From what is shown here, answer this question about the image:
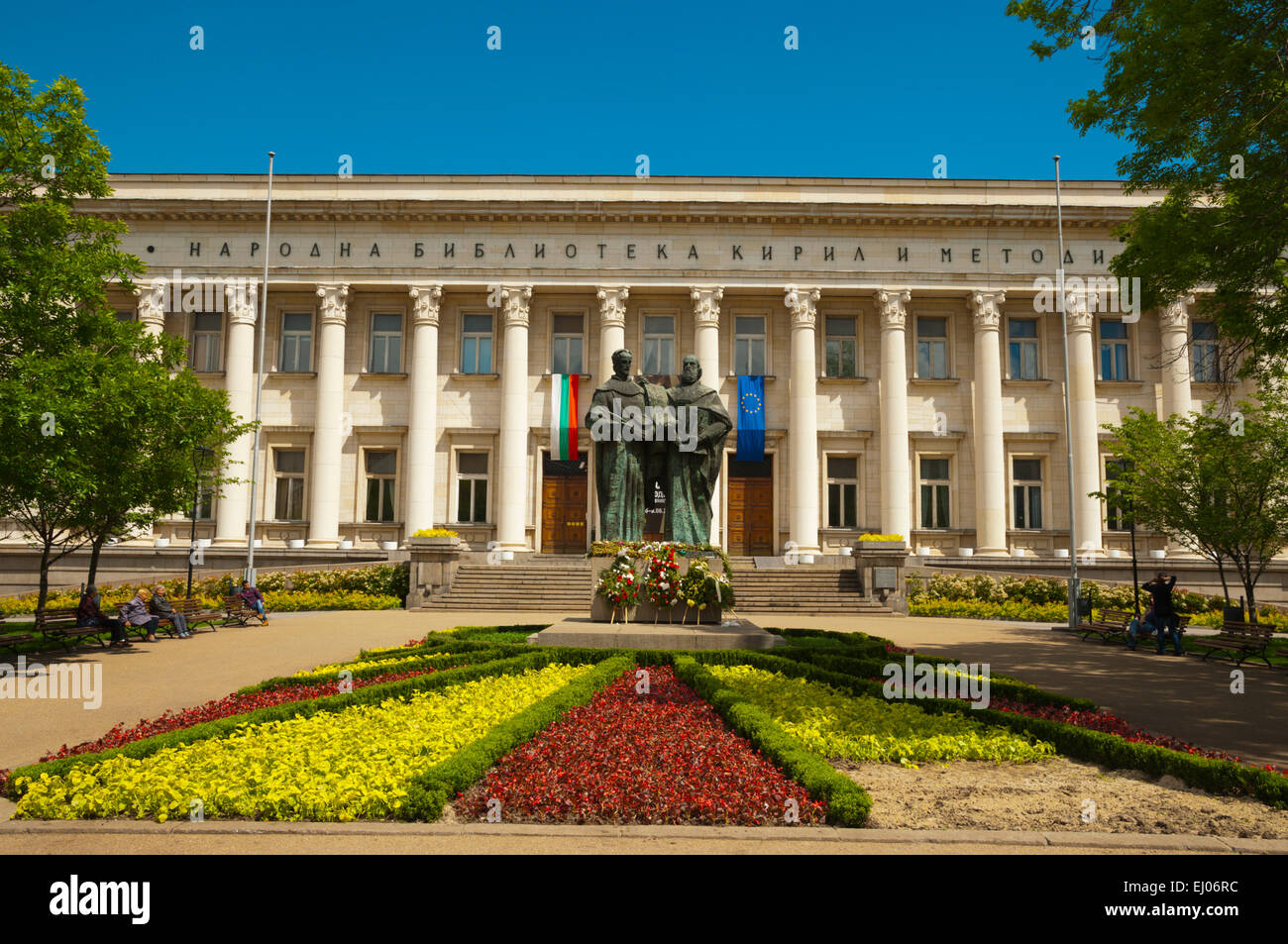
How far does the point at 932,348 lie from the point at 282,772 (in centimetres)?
3586

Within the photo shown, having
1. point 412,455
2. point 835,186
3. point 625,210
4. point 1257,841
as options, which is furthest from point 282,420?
point 1257,841

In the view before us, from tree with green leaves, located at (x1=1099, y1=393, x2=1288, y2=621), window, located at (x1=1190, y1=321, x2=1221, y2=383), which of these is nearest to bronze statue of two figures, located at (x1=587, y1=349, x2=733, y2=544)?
tree with green leaves, located at (x1=1099, y1=393, x2=1288, y2=621)

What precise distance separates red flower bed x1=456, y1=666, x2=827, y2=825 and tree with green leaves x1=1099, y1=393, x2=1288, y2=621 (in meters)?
19.3

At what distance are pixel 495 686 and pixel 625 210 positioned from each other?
28899mm

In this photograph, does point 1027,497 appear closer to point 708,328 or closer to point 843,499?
point 843,499

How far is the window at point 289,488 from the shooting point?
36531 mm

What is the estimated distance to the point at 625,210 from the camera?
35625mm

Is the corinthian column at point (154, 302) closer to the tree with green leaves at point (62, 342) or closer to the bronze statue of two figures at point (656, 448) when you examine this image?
the tree with green leaves at point (62, 342)

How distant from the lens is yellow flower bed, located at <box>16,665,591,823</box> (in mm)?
5816

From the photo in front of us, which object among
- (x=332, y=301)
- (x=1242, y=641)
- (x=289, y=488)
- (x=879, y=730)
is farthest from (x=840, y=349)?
(x=879, y=730)

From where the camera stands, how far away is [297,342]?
1476 inches

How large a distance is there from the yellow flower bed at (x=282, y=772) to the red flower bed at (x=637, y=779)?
0.73 metres

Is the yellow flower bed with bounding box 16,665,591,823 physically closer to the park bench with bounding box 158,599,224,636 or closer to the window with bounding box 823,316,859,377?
the park bench with bounding box 158,599,224,636

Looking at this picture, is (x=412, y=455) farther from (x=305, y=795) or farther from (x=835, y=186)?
(x=305, y=795)
